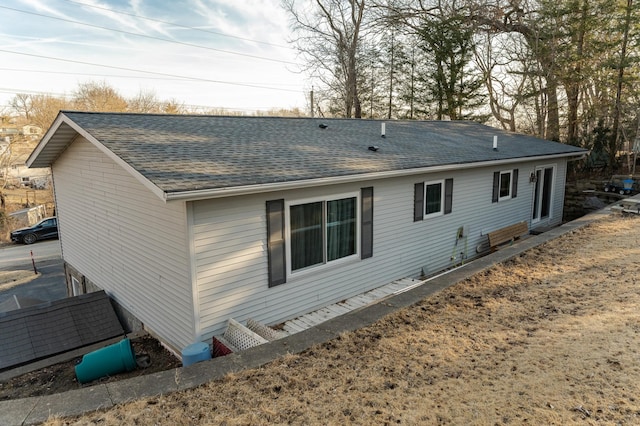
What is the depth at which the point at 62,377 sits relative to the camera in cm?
552

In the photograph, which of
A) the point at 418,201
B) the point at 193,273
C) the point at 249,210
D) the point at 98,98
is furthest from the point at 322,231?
the point at 98,98

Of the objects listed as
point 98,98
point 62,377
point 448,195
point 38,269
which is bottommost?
point 38,269

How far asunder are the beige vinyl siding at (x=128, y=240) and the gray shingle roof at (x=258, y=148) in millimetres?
617

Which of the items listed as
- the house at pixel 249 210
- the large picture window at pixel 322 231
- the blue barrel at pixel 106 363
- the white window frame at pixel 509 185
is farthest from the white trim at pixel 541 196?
the blue barrel at pixel 106 363

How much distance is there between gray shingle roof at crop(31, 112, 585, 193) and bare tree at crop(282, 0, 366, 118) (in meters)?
15.7

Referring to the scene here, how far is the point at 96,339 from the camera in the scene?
679cm

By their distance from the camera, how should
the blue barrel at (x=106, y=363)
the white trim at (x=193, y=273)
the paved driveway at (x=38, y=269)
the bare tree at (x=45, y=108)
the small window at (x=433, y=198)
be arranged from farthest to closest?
1. the bare tree at (x=45, y=108)
2. the paved driveway at (x=38, y=269)
3. the small window at (x=433, y=198)
4. the blue barrel at (x=106, y=363)
5. the white trim at (x=193, y=273)

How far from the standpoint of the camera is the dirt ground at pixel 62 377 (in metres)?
5.18

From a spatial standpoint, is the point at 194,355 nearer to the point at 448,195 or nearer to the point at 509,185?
the point at 448,195

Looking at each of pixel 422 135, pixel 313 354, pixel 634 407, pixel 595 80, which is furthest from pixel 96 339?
pixel 595 80

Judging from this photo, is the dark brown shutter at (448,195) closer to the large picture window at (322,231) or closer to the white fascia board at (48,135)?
the large picture window at (322,231)

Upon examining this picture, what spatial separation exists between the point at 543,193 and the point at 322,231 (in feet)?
31.6

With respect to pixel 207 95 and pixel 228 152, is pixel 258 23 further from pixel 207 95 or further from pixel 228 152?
pixel 228 152

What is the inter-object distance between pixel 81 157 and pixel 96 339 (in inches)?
141
